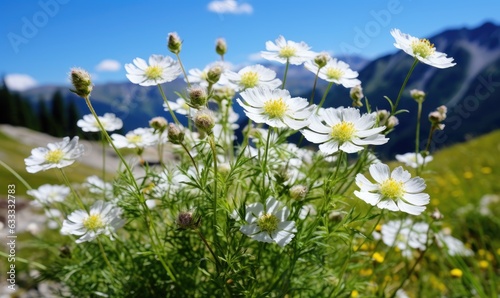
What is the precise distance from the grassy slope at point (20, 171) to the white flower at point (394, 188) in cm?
2037

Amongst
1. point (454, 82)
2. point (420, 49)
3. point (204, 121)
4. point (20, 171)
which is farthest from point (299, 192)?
point (454, 82)

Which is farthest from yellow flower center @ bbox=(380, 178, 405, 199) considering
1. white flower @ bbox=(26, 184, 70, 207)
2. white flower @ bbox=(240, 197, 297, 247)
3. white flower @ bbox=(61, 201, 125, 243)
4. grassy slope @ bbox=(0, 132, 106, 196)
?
grassy slope @ bbox=(0, 132, 106, 196)

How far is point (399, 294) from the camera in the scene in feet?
8.57

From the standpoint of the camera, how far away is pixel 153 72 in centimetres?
170

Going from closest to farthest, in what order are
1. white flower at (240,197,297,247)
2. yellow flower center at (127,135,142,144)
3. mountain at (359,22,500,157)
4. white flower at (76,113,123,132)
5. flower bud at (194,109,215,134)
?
flower bud at (194,109,215,134) → white flower at (240,197,297,247) → yellow flower center at (127,135,142,144) → white flower at (76,113,123,132) → mountain at (359,22,500,157)

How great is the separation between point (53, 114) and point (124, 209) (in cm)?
4318

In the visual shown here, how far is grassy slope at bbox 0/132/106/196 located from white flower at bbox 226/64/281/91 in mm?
19918

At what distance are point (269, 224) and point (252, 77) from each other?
1.87 feet

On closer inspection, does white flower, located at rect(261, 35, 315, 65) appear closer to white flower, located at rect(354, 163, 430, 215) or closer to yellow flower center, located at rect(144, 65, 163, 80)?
yellow flower center, located at rect(144, 65, 163, 80)

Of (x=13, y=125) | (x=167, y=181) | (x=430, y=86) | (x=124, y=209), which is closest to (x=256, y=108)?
(x=167, y=181)

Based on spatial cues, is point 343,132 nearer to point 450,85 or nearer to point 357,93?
point 357,93

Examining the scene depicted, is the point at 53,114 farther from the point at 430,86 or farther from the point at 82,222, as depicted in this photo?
the point at 430,86

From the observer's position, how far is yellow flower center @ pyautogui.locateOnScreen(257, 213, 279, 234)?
1359mm

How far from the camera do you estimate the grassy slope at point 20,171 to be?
21.3m
